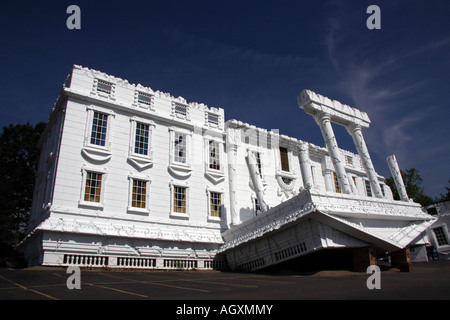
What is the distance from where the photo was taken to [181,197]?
24422mm

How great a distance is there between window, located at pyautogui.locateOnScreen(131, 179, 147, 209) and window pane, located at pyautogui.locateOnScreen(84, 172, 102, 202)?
234 centimetres

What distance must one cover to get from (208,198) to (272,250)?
7.90 metres

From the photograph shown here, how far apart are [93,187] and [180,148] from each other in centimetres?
766

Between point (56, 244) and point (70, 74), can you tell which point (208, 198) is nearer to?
point (56, 244)

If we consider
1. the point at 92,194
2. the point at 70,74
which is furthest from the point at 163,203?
the point at 70,74

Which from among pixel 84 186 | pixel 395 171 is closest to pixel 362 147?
pixel 395 171

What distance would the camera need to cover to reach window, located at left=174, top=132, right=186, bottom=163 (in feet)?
83.4

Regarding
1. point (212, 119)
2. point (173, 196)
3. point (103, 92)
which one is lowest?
point (173, 196)

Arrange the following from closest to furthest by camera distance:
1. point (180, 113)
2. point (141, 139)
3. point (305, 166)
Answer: point (305, 166) < point (141, 139) < point (180, 113)

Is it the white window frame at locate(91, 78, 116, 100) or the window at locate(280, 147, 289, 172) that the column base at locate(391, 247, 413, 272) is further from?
the white window frame at locate(91, 78, 116, 100)

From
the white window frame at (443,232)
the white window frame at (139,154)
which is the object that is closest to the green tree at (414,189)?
the white window frame at (443,232)

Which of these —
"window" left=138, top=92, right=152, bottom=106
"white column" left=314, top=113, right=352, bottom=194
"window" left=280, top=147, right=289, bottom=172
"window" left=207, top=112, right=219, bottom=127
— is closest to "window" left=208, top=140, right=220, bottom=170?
"window" left=207, top=112, right=219, bottom=127

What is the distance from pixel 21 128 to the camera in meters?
35.9

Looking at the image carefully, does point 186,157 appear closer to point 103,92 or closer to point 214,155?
point 214,155
